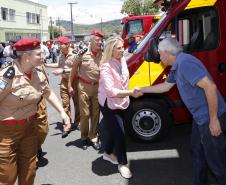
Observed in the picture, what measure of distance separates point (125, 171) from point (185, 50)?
2.04 meters

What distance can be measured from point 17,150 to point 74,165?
5.67 feet

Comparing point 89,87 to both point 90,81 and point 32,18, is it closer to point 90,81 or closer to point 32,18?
point 90,81

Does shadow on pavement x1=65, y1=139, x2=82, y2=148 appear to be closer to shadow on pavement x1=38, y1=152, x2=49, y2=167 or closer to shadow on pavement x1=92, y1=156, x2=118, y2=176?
shadow on pavement x1=38, y1=152, x2=49, y2=167

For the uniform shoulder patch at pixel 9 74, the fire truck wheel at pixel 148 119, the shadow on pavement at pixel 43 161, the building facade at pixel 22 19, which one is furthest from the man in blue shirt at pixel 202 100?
the building facade at pixel 22 19

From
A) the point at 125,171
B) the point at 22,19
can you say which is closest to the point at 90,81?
the point at 125,171

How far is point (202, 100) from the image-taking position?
3.29m

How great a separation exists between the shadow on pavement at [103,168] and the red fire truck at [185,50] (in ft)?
2.57

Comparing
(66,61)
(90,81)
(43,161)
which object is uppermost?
(66,61)

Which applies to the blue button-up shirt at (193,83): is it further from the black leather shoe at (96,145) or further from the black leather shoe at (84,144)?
the black leather shoe at (84,144)

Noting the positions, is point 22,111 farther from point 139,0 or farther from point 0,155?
point 139,0

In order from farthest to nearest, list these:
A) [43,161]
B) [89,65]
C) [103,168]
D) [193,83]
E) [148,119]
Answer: [148,119], [89,65], [43,161], [103,168], [193,83]

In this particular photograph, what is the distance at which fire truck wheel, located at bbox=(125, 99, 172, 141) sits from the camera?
5.54 metres

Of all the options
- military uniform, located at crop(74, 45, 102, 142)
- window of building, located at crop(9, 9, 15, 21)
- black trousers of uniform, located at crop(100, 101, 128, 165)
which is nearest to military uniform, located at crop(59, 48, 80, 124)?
military uniform, located at crop(74, 45, 102, 142)

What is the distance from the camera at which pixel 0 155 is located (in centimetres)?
327
